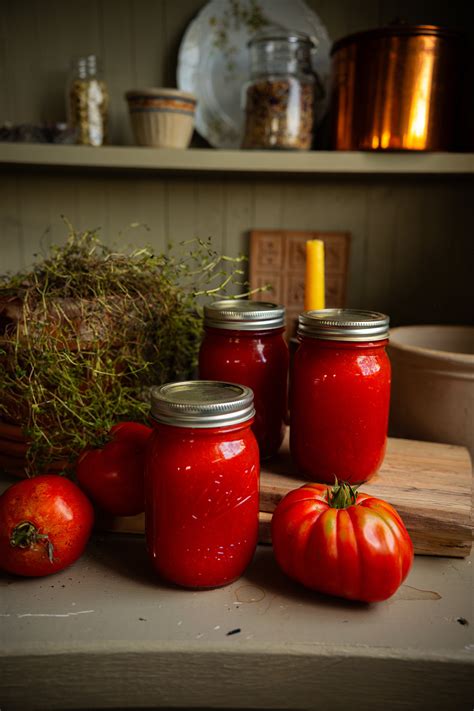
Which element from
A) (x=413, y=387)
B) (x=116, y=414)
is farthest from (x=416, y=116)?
(x=116, y=414)

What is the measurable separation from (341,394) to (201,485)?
214mm

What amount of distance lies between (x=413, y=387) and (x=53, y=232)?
0.91 m

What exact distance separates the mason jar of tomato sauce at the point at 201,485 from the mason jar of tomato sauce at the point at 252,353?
0.12m

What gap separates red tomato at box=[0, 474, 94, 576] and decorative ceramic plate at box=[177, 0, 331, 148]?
939 mm

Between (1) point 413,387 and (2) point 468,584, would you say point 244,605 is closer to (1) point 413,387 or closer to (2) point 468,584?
(2) point 468,584

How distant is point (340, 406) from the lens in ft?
2.39

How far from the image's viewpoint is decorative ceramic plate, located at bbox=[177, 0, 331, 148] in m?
1.29

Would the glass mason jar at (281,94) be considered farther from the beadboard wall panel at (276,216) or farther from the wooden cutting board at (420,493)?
the wooden cutting board at (420,493)

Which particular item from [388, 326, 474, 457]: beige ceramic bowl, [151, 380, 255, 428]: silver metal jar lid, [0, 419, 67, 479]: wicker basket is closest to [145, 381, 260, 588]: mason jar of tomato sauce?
[151, 380, 255, 428]: silver metal jar lid

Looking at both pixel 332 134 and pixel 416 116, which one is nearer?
pixel 416 116

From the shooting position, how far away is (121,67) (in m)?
1.33

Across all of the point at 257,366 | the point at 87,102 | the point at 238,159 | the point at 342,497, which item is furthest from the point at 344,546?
the point at 87,102

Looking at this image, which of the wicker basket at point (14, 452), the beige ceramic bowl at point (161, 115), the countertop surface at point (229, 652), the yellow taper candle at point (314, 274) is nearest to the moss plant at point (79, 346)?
the wicker basket at point (14, 452)

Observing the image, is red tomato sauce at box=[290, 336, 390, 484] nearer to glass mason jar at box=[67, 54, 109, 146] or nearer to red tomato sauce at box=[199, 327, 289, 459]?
red tomato sauce at box=[199, 327, 289, 459]
